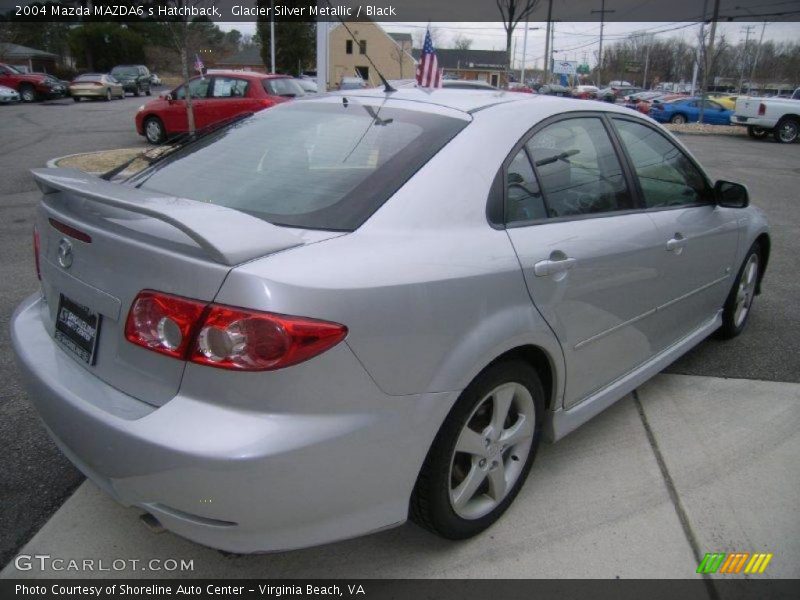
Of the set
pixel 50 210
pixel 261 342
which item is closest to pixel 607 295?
pixel 261 342

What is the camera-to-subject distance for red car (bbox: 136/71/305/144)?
1338cm

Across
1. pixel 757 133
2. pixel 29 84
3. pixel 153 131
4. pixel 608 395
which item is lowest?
pixel 608 395

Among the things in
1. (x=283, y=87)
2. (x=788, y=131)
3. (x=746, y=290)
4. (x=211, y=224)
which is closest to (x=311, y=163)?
(x=211, y=224)

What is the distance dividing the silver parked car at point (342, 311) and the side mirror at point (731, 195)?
2.80ft

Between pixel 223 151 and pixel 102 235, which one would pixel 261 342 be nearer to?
pixel 102 235

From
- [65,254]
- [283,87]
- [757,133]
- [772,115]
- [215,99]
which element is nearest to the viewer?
[65,254]

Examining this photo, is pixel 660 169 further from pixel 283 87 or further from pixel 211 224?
pixel 283 87

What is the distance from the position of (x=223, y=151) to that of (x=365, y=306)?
4.21 ft

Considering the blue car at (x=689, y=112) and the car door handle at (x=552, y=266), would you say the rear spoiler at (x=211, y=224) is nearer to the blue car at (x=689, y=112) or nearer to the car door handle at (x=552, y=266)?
the car door handle at (x=552, y=266)

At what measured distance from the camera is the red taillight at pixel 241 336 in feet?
5.42

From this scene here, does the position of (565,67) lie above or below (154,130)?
above

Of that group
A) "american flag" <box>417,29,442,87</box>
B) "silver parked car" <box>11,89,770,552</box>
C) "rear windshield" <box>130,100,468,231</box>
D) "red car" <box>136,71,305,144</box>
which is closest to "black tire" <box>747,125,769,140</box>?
"red car" <box>136,71,305,144</box>

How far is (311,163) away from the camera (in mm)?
2381

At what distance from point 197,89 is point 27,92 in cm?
2215
